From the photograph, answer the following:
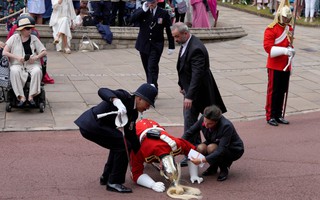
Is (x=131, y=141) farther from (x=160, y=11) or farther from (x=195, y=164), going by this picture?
(x=160, y=11)

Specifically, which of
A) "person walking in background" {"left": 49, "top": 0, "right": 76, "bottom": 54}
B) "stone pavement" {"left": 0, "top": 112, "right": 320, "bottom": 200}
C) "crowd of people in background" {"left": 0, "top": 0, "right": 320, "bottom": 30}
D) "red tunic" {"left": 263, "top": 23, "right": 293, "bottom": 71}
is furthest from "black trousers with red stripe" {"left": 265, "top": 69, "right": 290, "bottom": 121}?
"person walking in background" {"left": 49, "top": 0, "right": 76, "bottom": 54}

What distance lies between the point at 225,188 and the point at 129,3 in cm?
1179

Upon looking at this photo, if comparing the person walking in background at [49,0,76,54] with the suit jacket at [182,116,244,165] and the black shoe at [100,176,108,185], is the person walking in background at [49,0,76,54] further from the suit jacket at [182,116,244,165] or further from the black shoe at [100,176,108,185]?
the black shoe at [100,176,108,185]

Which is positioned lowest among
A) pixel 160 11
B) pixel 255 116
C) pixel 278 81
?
pixel 255 116

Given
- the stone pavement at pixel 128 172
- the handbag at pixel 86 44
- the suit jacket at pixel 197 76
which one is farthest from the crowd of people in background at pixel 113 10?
the suit jacket at pixel 197 76

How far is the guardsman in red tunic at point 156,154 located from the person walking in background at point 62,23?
874 centimetres

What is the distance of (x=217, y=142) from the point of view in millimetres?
7457

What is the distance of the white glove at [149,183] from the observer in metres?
7.02

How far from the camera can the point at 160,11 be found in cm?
1122

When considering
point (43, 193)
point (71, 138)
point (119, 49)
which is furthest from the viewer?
point (119, 49)

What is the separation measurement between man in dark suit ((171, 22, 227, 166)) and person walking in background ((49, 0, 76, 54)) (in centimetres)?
774

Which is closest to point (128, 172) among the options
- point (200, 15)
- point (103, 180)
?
point (103, 180)

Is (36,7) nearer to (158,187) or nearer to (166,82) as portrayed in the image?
(166,82)

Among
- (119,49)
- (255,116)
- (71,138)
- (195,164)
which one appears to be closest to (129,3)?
(119,49)
